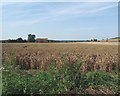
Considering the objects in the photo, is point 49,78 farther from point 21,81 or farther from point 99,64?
point 99,64

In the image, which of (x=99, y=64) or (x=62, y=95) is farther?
(x=99, y=64)

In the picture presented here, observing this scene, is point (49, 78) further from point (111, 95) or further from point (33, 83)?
point (111, 95)

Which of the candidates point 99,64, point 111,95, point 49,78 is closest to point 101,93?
point 111,95

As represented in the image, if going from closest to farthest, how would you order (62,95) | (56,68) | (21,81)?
1. (62,95)
2. (21,81)
3. (56,68)

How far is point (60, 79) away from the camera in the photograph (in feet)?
28.7

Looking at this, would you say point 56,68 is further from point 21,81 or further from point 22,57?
point 22,57

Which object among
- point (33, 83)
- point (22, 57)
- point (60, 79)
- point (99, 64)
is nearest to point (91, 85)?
point (60, 79)

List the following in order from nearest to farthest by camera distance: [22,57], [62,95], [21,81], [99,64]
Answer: [62,95], [21,81], [99,64], [22,57]

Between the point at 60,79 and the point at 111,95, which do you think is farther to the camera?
the point at 60,79

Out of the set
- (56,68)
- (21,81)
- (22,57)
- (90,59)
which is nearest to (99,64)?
(90,59)

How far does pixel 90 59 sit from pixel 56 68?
670 cm

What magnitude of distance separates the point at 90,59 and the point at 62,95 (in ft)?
27.2

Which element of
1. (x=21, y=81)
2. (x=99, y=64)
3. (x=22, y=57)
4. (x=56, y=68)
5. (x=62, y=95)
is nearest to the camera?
(x=62, y=95)

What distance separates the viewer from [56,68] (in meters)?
9.64
